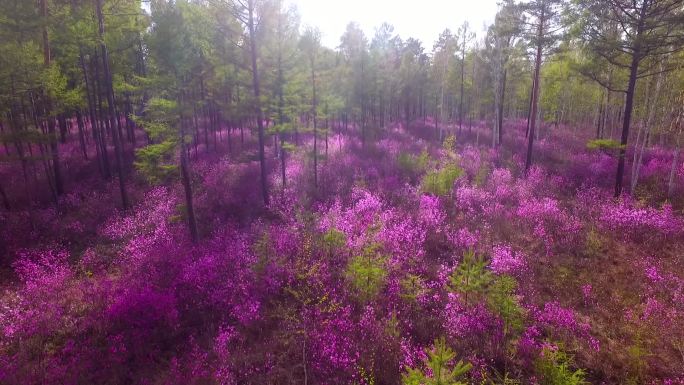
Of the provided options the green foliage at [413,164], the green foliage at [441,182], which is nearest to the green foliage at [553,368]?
the green foliage at [441,182]

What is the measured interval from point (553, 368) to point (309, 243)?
807 cm

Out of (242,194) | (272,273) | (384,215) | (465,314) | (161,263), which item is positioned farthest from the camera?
(242,194)

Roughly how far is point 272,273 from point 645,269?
458 inches

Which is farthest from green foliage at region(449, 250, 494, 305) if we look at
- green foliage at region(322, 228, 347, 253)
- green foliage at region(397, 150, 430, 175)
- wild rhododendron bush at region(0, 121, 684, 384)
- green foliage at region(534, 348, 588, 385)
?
green foliage at region(397, 150, 430, 175)

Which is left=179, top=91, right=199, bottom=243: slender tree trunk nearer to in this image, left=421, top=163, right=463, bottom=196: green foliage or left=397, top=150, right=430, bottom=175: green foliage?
left=421, top=163, right=463, bottom=196: green foliage

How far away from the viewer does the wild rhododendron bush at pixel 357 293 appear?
7.36 meters

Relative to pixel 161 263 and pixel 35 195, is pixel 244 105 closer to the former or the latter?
pixel 161 263

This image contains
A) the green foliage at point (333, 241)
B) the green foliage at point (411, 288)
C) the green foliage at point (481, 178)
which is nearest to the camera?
the green foliage at point (411, 288)

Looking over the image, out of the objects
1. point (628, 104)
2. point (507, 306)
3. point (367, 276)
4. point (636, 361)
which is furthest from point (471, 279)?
point (628, 104)

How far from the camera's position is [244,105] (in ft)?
49.4

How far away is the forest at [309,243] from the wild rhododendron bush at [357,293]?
68 mm

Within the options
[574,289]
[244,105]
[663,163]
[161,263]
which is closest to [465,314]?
[574,289]

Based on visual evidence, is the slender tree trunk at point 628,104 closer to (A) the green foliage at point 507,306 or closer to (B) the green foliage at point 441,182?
(B) the green foliage at point 441,182

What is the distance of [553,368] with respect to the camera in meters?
6.37
